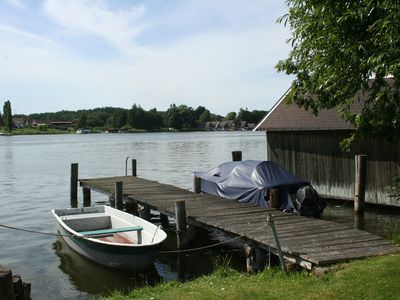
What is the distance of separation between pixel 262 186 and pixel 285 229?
462cm

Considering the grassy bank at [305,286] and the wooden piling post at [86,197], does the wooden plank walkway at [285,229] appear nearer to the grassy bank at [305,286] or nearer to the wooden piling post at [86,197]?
the grassy bank at [305,286]

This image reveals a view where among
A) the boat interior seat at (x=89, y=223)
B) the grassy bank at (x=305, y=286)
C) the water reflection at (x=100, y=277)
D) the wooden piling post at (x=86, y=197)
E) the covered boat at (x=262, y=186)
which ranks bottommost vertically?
the water reflection at (x=100, y=277)

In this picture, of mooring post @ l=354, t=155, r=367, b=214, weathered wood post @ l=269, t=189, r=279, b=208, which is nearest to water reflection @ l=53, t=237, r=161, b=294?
weathered wood post @ l=269, t=189, r=279, b=208

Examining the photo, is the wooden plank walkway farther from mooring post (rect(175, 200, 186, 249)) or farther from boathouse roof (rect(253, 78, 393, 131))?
boathouse roof (rect(253, 78, 393, 131))

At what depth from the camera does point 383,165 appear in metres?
18.5

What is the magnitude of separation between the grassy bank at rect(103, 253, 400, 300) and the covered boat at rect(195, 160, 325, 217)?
5987 millimetres

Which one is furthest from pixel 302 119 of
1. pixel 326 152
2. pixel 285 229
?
pixel 285 229

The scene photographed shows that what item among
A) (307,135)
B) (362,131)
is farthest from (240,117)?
(362,131)

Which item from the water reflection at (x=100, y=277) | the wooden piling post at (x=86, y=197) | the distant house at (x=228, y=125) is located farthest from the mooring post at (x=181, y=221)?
the distant house at (x=228, y=125)

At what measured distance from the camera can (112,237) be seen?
1498cm

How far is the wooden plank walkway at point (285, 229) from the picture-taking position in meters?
9.76

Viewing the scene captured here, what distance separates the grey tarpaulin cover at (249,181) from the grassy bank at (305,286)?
700 centimetres

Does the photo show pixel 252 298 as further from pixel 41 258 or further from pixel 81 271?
pixel 41 258

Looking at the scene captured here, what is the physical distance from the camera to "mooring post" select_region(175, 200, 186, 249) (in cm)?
1380
